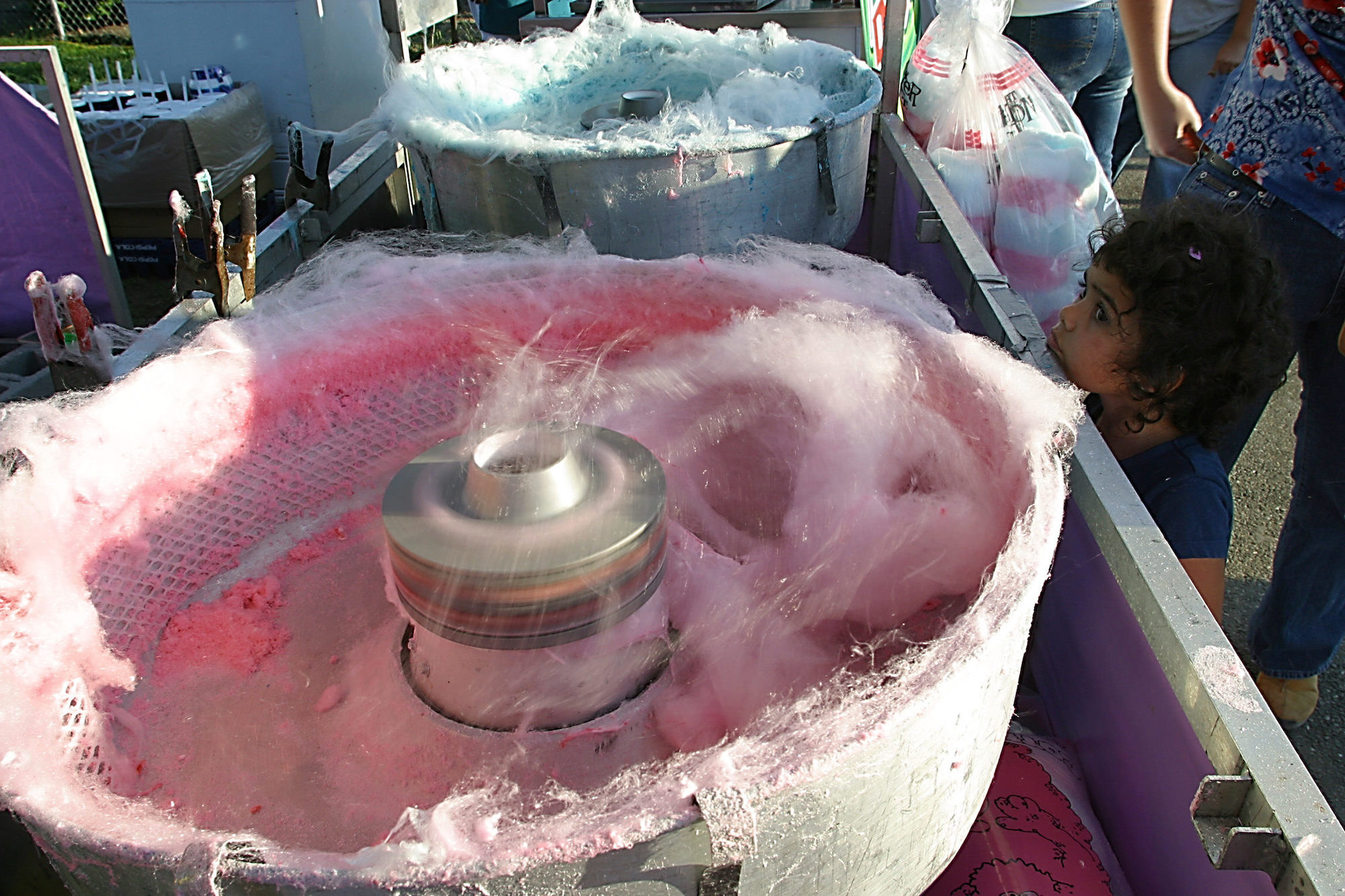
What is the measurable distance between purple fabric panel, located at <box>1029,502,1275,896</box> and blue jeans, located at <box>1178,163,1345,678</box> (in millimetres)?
793

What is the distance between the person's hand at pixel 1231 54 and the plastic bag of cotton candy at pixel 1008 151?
67 cm

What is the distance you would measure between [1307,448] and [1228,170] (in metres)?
0.57

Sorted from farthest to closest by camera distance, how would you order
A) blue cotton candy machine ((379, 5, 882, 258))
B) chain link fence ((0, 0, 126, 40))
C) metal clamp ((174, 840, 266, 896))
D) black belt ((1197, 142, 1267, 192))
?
chain link fence ((0, 0, 126, 40)), blue cotton candy machine ((379, 5, 882, 258)), black belt ((1197, 142, 1267, 192)), metal clamp ((174, 840, 266, 896))

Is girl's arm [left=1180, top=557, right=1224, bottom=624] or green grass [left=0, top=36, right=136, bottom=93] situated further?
green grass [left=0, top=36, right=136, bottom=93]

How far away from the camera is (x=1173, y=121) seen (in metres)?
2.00

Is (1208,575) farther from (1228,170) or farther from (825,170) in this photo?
(825,170)

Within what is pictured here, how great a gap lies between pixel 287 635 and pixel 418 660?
227mm

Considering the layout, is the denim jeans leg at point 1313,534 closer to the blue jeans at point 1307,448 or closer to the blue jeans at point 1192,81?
the blue jeans at point 1307,448

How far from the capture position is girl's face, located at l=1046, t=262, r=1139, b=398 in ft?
4.65

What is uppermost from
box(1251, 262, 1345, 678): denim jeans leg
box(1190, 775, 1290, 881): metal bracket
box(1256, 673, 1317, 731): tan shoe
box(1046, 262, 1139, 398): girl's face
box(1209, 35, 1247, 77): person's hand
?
box(1209, 35, 1247, 77): person's hand

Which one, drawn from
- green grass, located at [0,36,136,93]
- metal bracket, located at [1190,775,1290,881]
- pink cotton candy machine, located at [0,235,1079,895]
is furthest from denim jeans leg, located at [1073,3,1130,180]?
green grass, located at [0,36,136,93]

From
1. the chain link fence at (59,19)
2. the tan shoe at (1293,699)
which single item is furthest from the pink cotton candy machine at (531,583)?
the chain link fence at (59,19)

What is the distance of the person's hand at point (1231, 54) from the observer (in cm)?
259

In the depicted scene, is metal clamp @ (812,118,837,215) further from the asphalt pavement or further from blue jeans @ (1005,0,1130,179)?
the asphalt pavement
